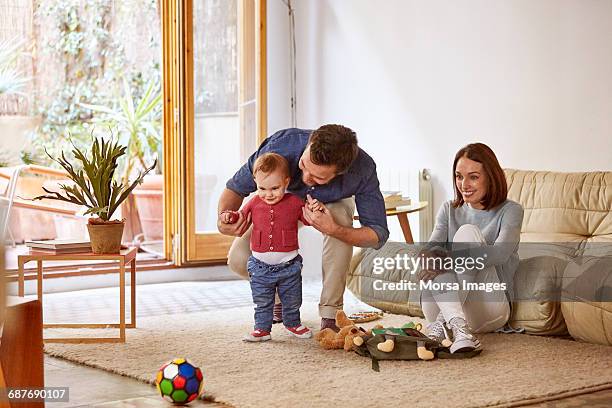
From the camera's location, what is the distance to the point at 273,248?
3.45 metres

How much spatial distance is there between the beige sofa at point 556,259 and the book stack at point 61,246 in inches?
47.7

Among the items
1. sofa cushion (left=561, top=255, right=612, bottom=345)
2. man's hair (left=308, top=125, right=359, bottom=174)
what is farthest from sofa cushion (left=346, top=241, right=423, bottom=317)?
man's hair (left=308, top=125, right=359, bottom=174)

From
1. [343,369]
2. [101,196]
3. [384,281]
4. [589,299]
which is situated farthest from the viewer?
[384,281]

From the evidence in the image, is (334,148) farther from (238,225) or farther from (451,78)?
(451,78)

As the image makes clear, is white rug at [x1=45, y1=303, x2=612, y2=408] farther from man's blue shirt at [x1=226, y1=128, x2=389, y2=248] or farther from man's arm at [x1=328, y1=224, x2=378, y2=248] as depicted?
man's blue shirt at [x1=226, y1=128, x2=389, y2=248]

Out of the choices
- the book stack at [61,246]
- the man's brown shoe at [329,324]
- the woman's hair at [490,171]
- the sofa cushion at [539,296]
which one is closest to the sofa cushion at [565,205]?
the sofa cushion at [539,296]

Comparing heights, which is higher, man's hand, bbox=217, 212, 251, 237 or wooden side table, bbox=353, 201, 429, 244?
man's hand, bbox=217, 212, 251, 237

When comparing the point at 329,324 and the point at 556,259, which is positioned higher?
the point at 556,259

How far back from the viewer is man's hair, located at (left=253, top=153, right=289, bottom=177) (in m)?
3.37

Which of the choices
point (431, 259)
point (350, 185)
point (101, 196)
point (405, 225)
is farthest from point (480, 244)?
point (101, 196)

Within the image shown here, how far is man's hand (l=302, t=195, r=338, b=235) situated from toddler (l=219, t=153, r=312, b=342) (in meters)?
0.06

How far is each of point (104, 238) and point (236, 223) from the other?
0.55 meters

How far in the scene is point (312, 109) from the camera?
6.04m

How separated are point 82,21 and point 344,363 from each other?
6.06 meters
